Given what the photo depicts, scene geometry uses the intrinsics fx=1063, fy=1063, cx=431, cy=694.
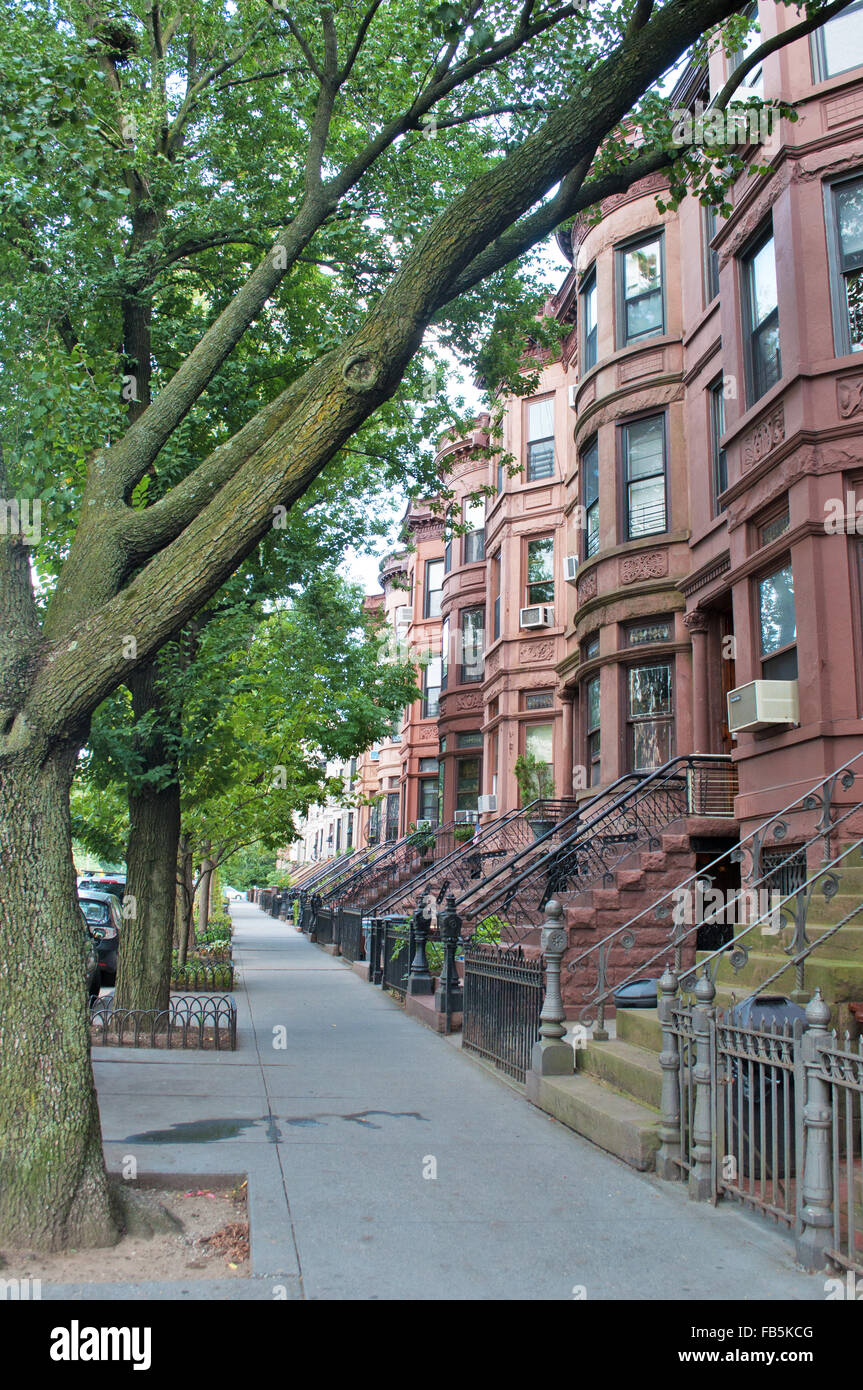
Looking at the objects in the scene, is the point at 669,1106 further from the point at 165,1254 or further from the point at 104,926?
the point at 104,926

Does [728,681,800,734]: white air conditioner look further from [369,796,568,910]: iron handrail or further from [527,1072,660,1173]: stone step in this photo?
[369,796,568,910]: iron handrail

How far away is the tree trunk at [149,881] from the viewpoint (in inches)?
465

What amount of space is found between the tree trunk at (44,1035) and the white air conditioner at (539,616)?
17.7 meters

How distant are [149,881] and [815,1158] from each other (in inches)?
347

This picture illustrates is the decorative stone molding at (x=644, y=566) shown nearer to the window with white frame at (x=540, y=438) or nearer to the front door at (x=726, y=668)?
the front door at (x=726, y=668)

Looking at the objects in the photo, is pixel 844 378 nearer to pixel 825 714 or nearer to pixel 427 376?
pixel 825 714

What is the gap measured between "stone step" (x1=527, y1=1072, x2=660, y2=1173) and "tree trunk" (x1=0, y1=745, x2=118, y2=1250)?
318 cm

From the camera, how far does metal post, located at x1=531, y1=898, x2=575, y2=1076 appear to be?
852 centimetres

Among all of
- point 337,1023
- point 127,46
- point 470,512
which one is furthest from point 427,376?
point 470,512

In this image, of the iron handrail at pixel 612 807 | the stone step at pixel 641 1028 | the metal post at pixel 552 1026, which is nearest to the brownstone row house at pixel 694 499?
the iron handrail at pixel 612 807

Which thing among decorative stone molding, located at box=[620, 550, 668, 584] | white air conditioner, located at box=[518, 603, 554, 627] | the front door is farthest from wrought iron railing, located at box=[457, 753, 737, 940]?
white air conditioner, located at box=[518, 603, 554, 627]

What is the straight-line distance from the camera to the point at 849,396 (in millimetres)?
10266
